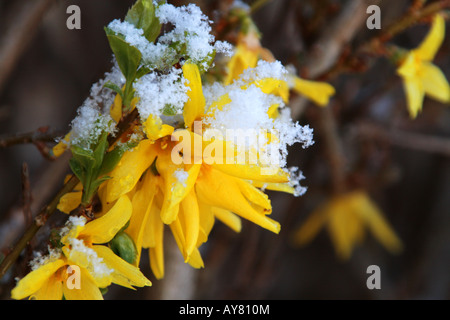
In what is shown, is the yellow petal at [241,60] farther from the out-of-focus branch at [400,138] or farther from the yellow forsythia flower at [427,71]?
the out-of-focus branch at [400,138]

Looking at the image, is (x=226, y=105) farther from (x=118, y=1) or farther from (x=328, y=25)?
(x=118, y=1)

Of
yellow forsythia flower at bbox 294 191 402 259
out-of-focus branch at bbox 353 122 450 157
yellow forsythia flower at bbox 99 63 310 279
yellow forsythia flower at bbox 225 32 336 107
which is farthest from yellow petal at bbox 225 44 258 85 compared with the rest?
yellow forsythia flower at bbox 294 191 402 259

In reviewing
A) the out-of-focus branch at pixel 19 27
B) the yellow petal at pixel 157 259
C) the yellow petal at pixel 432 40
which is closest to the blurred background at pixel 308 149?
the out-of-focus branch at pixel 19 27

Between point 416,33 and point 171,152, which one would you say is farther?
point 416,33

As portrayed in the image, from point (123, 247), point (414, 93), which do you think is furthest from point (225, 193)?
point (414, 93)

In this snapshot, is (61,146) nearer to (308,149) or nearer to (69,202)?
(69,202)

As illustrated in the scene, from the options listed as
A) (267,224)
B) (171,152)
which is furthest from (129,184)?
(267,224)
